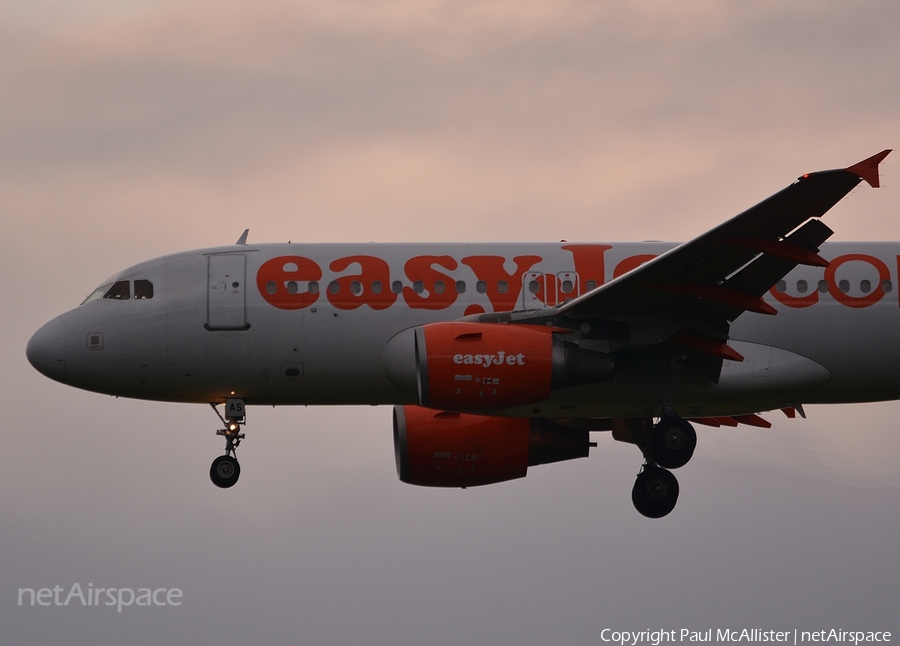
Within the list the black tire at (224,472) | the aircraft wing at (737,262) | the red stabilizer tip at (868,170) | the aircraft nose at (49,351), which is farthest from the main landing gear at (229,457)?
the red stabilizer tip at (868,170)

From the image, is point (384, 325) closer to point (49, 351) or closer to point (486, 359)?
point (486, 359)

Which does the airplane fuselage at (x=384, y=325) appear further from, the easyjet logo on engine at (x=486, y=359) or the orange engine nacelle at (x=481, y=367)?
the easyjet logo on engine at (x=486, y=359)

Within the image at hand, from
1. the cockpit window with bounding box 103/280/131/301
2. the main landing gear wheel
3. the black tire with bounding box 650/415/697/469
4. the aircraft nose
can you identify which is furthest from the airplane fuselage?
the main landing gear wheel

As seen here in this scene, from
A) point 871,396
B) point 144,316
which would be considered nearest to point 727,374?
point 871,396

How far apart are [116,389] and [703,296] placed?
10.4 m

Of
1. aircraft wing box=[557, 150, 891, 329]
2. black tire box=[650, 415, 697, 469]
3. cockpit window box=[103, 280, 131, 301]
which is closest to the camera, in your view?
aircraft wing box=[557, 150, 891, 329]

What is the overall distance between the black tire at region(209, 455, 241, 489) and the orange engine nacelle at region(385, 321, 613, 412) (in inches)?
179

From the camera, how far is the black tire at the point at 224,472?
25.4m

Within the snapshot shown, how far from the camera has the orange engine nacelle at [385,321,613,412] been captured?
22438mm

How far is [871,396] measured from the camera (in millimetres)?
25562

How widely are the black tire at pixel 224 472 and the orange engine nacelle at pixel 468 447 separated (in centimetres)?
319

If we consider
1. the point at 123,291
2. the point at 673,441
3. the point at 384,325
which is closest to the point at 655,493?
the point at 673,441

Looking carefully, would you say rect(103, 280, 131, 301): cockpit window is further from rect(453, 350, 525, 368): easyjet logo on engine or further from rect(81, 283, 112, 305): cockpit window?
rect(453, 350, 525, 368): easyjet logo on engine

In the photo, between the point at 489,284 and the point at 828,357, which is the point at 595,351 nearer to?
the point at 489,284
